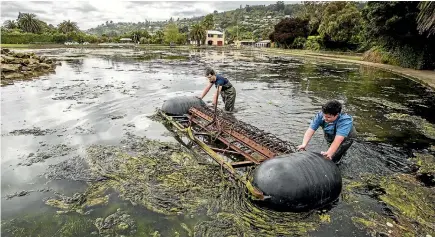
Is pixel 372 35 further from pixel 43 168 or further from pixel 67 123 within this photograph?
pixel 43 168

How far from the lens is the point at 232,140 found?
8.05 meters

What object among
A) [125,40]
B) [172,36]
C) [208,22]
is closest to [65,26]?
[125,40]

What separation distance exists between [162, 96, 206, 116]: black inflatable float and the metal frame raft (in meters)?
0.19

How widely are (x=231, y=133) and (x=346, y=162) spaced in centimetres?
294

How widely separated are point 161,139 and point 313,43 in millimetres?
55157

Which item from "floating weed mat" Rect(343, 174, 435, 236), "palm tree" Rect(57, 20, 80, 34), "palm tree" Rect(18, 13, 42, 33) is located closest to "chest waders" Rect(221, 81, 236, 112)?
"floating weed mat" Rect(343, 174, 435, 236)

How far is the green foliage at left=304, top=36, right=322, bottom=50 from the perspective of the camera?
54803 millimetres

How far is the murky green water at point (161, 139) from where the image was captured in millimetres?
4797

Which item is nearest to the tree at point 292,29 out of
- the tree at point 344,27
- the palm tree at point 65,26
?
the tree at point 344,27

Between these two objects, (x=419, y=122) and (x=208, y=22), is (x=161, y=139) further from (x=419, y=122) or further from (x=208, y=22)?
(x=208, y=22)

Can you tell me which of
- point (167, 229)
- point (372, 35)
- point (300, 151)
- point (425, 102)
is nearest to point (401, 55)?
point (372, 35)

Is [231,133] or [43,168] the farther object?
[231,133]

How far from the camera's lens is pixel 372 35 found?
2819 cm

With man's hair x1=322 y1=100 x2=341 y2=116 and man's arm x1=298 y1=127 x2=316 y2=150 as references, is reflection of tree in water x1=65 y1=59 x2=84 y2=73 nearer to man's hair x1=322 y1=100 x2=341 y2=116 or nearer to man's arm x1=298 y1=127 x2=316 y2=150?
man's arm x1=298 y1=127 x2=316 y2=150
